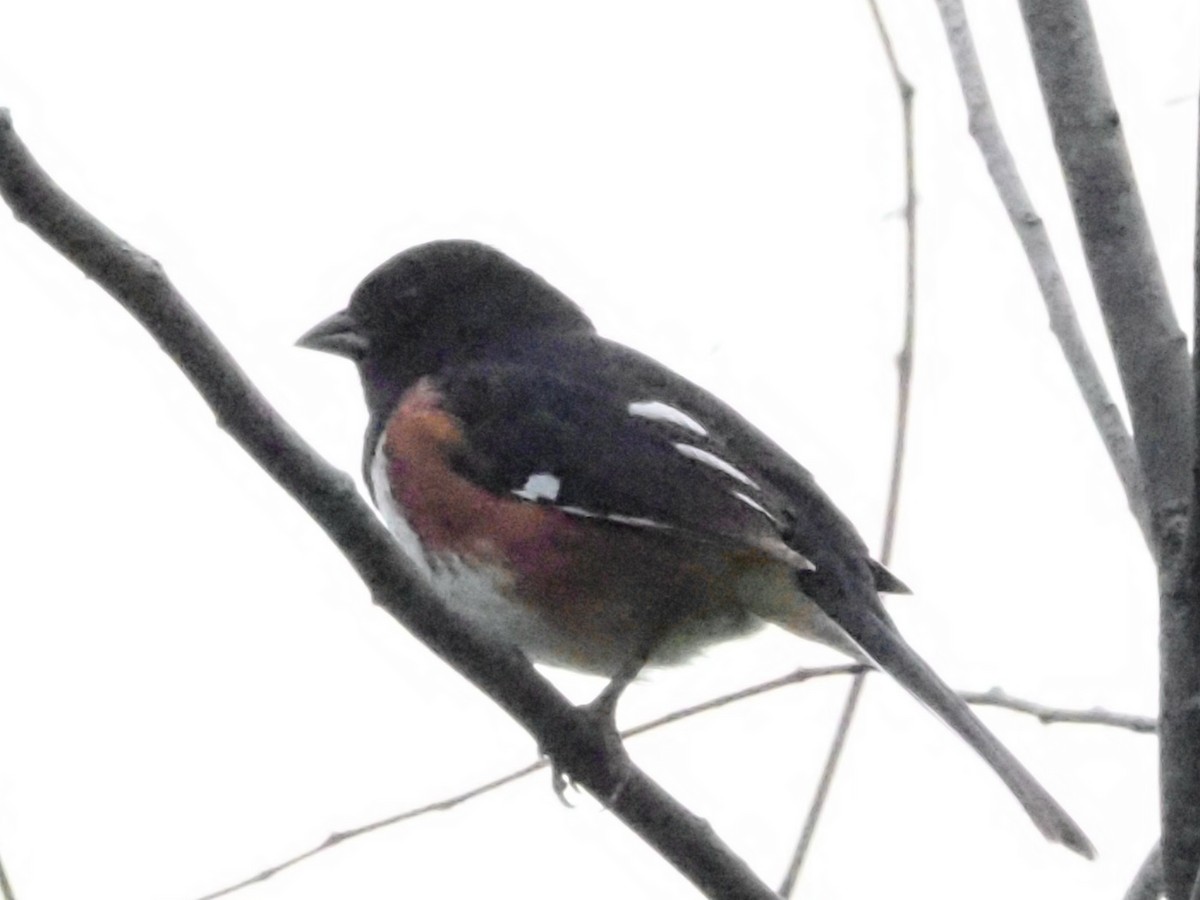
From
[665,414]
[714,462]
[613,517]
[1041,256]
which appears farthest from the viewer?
[665,414]

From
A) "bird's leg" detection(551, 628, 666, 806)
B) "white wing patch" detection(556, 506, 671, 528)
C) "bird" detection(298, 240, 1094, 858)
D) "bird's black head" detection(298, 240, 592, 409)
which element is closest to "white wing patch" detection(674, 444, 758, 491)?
"bird" detection(298, 240, 1094, 858)

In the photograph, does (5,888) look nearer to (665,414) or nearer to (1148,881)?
(1148,881)

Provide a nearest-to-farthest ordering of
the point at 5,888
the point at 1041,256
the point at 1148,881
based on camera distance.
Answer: the point at 5,888 → the point at 1148,881 → the point at 1041,256

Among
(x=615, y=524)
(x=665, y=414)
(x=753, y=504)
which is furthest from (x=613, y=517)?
(x=665, y=414)

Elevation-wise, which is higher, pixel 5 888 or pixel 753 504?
pixel 5 888

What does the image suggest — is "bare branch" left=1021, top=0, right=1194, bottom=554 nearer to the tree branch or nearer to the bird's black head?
the tree branch

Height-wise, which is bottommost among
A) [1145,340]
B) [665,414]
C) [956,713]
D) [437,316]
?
[956,713]

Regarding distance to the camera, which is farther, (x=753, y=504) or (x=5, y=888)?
(x=753, y=504)
